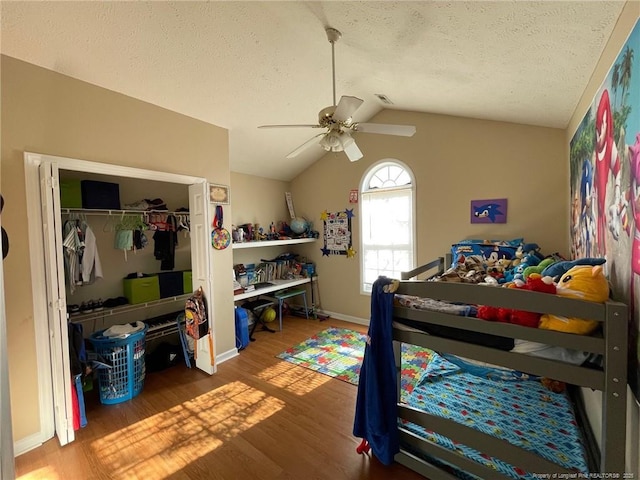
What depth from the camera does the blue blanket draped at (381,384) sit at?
5.60ft

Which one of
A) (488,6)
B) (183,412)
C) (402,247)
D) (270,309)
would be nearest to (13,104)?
(183,412)

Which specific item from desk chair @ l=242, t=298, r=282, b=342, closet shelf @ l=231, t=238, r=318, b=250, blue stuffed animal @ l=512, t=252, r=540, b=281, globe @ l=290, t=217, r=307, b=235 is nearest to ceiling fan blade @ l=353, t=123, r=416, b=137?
blue stuffed animal @ l=512, t=252, r=540, b=281

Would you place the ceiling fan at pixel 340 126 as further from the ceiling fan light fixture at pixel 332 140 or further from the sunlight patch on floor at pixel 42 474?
the sunlight patch on floor at pixel 42 474

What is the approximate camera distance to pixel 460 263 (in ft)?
9.04

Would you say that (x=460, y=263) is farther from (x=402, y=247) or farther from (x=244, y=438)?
(x=244, y=438)

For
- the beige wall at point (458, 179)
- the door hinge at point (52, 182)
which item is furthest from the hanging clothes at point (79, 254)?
the beige wall at point (458, 179)

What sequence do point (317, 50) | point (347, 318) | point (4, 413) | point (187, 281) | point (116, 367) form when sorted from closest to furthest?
point (4, 413) → point (317, 50) → point (116, 367) → point (187, 281) → point (347, 318)

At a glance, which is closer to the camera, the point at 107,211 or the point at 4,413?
the point at 4,413

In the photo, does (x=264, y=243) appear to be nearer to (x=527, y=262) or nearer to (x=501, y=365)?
(x=527, y=262)

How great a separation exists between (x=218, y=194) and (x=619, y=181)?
10.1 ft

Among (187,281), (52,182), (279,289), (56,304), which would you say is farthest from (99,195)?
(279,289)

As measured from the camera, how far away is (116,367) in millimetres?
2469

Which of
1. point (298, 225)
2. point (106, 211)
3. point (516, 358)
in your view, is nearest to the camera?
point (516, 358)

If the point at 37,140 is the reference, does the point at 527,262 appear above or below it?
below
